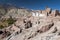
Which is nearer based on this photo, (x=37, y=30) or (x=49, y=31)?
(x=49, y=31)

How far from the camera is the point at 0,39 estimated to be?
2964cm

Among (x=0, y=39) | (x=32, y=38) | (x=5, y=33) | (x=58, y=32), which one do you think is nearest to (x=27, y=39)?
(x=32, y=38)

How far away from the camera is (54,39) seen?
20.0 meters

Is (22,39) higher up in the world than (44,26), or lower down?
lower down

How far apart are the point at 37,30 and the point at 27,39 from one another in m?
2.28

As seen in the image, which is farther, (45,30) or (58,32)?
(45,30)

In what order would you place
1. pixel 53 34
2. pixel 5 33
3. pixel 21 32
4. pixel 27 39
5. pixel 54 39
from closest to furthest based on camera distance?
pixel 54 39, pixel 53 34, pixel 27 39, pixel 21 32, pixel 5 33

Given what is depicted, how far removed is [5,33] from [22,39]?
904 cm

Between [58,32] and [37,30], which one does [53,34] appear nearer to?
[58,32]

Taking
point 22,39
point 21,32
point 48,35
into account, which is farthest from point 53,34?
point 21,32

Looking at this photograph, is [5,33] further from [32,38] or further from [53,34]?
[53,34]

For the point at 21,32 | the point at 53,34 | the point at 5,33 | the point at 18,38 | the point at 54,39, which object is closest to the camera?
the point at 54,39

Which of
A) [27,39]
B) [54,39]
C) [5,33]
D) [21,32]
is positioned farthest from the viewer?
[5,33]

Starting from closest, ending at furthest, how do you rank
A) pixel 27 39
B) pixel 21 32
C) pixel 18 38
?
pixel 27 39, pixel 18 38, pixel 21 32
